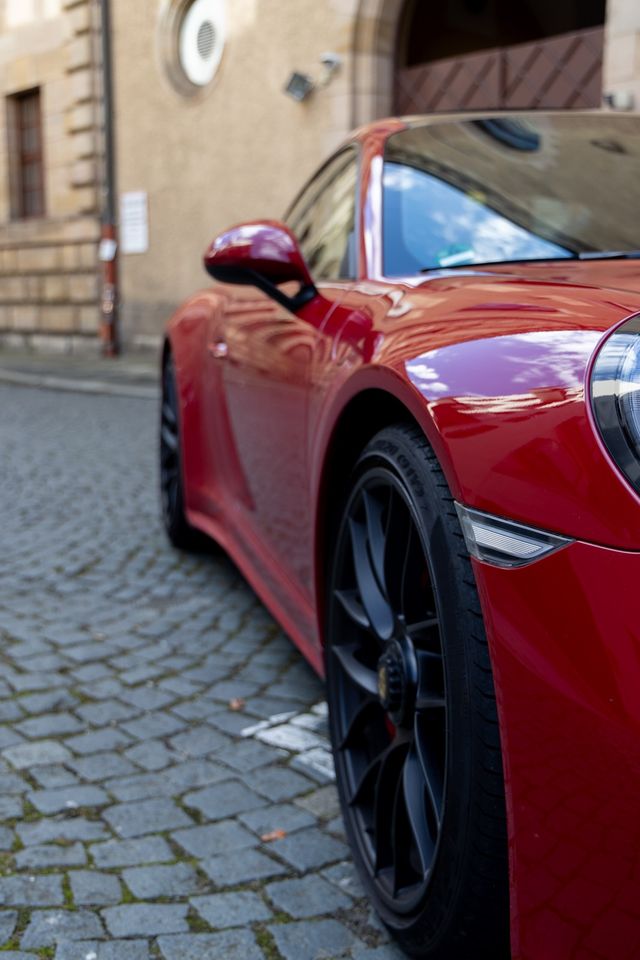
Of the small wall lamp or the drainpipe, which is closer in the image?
the small wall lamp

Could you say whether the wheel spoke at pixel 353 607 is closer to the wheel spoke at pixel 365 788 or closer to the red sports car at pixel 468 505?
the red sports car at pixel 468 505

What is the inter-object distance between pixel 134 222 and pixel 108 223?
21.9 inches

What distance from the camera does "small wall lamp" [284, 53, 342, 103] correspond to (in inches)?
454

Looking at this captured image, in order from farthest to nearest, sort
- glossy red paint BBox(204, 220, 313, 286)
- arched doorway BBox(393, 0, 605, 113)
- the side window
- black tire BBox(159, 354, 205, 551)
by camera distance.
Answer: arched doorway BBox(393, 0, 605, 113), black tire BBox(159, 354, 205, 551), the side window, glossy red paint BBox(204, 220, 313, 286)

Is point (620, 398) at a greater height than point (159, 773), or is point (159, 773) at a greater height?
point (620, 398)

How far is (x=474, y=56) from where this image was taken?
35.2 feet

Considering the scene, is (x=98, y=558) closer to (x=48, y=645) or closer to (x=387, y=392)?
(x=48, y=645)

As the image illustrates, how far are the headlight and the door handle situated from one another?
2.02m

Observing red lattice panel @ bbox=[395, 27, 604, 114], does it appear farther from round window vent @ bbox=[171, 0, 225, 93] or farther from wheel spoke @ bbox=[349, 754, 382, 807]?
wheel spoke @ bbox=[349, 754, 382, 807]

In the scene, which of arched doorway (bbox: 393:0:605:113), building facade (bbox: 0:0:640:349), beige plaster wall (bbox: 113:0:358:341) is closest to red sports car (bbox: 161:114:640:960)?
building facade (bbox: 0:0:640:349)

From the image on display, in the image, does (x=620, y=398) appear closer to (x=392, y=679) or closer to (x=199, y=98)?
(x=392, y=679)

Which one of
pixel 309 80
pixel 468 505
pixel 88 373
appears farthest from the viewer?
pixel 88 373

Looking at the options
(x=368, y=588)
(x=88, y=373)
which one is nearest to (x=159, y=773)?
(x=368, y=588)

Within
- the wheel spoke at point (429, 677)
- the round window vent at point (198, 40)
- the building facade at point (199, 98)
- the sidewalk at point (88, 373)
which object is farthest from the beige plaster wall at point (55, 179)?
the wheel spoke at point (429, 677)
